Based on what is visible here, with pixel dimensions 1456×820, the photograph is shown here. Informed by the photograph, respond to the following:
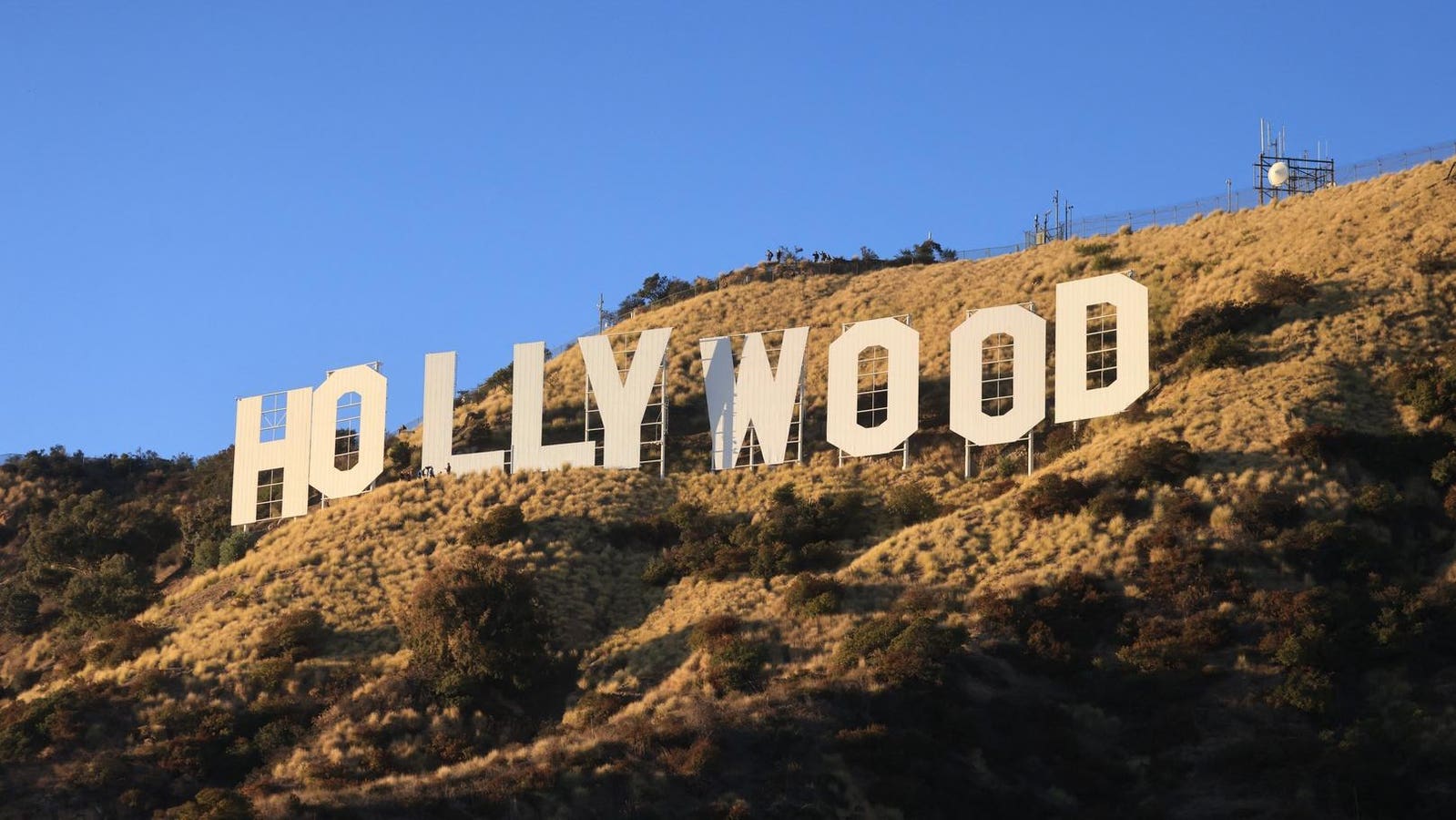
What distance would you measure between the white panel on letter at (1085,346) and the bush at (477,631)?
21123mm

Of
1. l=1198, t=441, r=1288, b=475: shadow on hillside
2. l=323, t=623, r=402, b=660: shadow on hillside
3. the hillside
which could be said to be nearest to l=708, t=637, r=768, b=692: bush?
the hillside

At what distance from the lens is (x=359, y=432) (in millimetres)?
79125

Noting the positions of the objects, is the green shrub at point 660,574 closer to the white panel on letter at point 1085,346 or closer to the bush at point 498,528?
the bush at point 498,528

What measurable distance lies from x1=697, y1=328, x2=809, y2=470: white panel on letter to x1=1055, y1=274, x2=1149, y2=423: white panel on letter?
10010mm

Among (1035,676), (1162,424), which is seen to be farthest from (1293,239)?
(1035,676)

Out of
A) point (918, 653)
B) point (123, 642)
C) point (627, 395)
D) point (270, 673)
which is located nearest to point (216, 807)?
point (270, 673)

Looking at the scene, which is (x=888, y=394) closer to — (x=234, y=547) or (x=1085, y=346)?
(x=1085, y=346)

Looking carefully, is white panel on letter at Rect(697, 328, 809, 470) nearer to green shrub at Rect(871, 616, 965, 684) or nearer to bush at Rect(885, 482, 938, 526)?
bush at Rect(885, 482, 938, 526)

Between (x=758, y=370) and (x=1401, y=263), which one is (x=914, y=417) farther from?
(x=1401, y=263)

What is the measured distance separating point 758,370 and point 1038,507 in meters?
14.9

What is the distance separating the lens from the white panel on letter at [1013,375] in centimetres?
6962

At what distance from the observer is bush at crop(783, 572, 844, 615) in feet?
199

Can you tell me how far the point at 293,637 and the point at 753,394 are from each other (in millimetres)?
20449

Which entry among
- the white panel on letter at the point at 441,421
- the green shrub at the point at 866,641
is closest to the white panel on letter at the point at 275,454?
the white panel on letter at the point at 441,421
